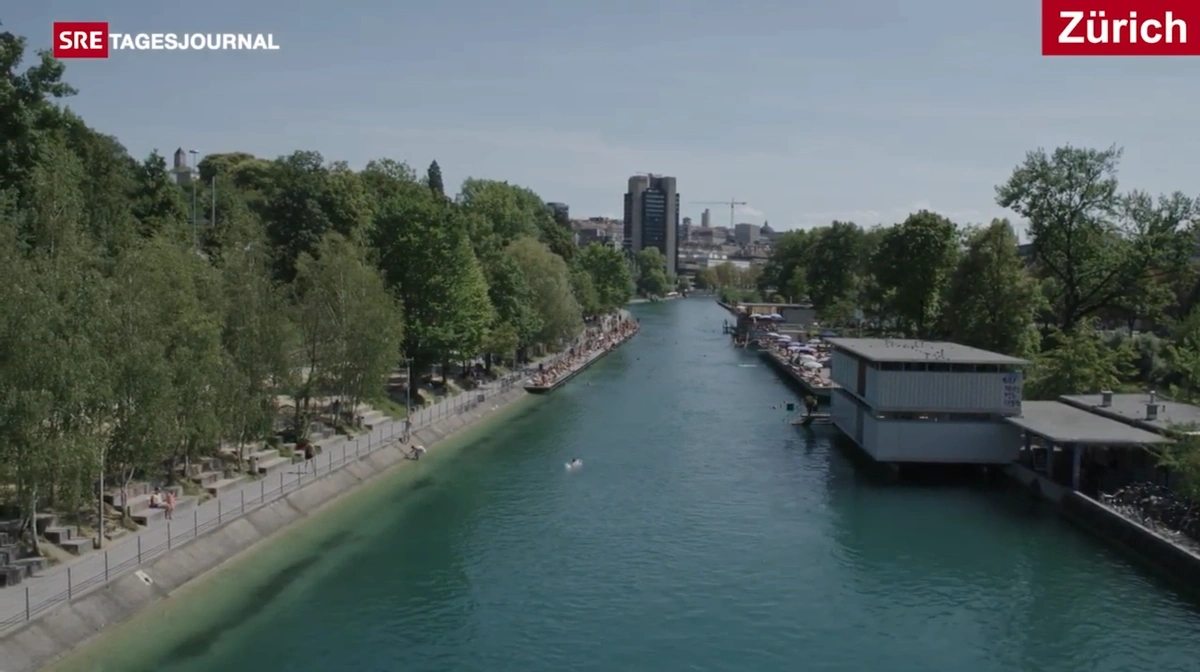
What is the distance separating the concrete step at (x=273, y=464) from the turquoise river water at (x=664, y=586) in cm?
298

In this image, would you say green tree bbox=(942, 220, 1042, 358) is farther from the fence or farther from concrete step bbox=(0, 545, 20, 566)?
concrete step bbox=(0, 545, 20, 566)

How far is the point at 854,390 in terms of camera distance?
52.7m

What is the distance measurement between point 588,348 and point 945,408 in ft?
206

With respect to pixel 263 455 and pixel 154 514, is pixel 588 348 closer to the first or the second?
pixel 263 455

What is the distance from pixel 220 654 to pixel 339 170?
67382mm

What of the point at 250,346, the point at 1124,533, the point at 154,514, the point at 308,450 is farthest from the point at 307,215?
the point at 1124,533

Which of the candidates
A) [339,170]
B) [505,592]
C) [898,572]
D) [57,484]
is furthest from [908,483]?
[339,170]

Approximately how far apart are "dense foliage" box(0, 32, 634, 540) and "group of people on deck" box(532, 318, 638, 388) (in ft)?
12.2

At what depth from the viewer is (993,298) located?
65562mm

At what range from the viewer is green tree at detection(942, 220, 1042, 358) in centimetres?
6419

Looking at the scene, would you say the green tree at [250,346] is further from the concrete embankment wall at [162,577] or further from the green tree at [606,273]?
the green tree at [606,273]

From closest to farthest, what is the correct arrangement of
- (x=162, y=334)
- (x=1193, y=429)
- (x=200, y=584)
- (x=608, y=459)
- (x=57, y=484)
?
(x=57, y=484)
(x=200, y=584)
(x=162, y=334)
(x=1193, y=429)
(x=608, y=459)

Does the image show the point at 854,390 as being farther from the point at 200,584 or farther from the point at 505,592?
the point at 200,584

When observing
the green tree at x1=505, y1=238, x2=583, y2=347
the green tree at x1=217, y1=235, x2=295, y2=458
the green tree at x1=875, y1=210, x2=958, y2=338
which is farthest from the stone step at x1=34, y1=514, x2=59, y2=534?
the green tree at x1=875, y1=210, x2=958, y2=338
